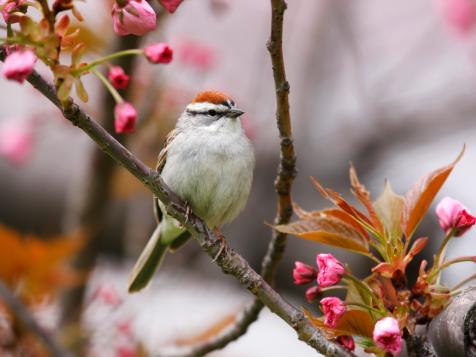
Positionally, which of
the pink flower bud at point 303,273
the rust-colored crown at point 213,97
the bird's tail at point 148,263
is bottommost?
the bird's tail at point 148,263

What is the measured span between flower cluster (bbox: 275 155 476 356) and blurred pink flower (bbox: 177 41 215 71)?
2189 millimetres

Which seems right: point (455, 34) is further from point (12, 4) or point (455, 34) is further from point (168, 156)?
point (12, 4)

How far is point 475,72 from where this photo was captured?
505 cm

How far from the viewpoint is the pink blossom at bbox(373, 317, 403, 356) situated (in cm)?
144

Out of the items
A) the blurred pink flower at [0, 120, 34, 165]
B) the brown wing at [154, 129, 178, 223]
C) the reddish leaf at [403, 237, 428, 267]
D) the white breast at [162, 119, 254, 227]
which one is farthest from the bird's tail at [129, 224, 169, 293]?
the reddish leaf at [403, 237, 428, 267]

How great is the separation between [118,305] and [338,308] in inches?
58.9

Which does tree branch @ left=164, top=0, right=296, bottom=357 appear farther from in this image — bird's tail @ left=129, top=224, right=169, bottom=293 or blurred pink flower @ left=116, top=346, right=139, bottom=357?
blurred pink flower @ left=116, top=346, right=139, bottom=357

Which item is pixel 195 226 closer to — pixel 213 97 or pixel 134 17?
pixel 134 17

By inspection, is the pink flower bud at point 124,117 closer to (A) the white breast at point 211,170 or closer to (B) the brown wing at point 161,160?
(A) the white breast at point 211,170

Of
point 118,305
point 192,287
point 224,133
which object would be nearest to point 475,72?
point 192,287

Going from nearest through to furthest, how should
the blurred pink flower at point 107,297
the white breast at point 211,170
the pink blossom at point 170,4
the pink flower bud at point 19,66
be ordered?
the pink flower bud at point 19,66
the pink blossom at point 170,4
the white breast at point 211,170
the blurred pink flower at point 107,297

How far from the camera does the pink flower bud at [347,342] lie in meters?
1.61

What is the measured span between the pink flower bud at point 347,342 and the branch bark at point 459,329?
169 mm

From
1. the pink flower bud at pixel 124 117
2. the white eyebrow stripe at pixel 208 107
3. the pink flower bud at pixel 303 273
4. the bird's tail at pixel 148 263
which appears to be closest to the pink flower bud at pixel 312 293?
the pink flower bud at pixel 303 273
